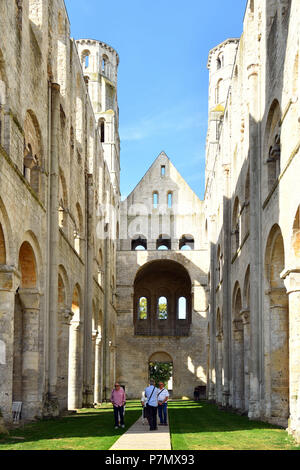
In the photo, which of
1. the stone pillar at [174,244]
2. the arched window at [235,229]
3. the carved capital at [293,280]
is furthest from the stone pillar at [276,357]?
the stone pillar at [174,244]

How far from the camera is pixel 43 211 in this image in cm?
2100

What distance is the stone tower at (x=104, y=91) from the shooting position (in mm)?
49531

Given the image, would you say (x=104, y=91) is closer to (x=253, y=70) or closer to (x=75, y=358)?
(x=75, y=358)

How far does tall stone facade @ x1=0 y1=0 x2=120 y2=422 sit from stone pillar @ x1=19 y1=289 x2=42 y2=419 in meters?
0.03

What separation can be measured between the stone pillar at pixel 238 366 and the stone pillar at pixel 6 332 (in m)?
13.9

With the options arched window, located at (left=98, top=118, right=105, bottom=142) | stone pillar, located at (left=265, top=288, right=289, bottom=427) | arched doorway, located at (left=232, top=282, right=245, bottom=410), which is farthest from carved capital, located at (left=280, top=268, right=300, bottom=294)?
arched window, located at (left=98, top=118, right=105, bottom=142)

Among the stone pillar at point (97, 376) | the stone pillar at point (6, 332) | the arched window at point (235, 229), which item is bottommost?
the stone pillar at point (97, 376)

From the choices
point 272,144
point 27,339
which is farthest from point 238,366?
point 27,339

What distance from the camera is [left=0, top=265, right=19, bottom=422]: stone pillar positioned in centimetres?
1588

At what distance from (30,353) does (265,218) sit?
8.09 metres

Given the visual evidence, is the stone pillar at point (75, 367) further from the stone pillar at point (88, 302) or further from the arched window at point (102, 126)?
the arched window at point (102, 126)

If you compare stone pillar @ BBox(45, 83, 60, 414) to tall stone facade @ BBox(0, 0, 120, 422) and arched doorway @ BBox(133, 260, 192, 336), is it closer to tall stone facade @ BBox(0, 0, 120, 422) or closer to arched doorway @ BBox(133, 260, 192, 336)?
tall stone facade @ BBox(0, 0, 120, 422)
